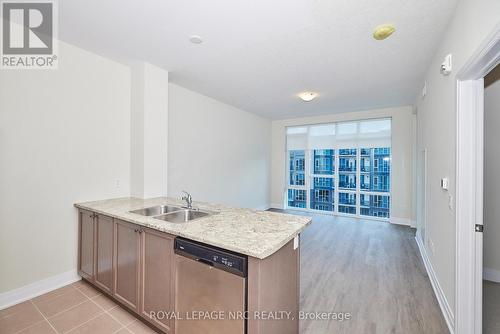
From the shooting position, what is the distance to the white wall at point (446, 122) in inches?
55.8

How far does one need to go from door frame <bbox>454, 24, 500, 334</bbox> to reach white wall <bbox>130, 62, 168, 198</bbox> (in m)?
3.16

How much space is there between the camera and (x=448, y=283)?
194cm

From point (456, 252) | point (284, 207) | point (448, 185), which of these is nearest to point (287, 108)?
point (284, 207)

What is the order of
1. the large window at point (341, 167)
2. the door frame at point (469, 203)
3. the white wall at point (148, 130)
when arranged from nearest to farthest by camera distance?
the door frame at point (469, 203), the white wall at point (148, 130), the large window at point (341, 167)

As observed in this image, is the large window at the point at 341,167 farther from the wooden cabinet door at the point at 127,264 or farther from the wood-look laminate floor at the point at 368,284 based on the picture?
the wooden cabinet door at the point at 127,264

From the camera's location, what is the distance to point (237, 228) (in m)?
1.61

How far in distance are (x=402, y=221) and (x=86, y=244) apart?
5.95 meters

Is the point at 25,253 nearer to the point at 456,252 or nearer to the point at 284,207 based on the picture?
the point at 456,252

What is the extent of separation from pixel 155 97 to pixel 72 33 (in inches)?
39.2

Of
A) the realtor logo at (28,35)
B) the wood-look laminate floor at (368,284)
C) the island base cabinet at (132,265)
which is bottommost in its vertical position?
the wood-look laminate floor at (368,284)

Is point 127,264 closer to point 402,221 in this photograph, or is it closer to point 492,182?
point 492,182

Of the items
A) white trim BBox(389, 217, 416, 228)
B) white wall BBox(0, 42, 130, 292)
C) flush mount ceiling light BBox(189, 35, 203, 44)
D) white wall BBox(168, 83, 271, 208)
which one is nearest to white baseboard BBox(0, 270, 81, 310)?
white wall BBox(0, 42, 130, 292)

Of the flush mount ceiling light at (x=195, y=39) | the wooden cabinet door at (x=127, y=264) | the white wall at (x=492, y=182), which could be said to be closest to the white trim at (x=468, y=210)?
the white wall at (x=492, y=182)

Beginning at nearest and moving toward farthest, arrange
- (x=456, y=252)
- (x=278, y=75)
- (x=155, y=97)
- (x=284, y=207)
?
(x=456, y=252)
(x=155, y=97)
(x=278, y=75)
(x=284, y=207)
